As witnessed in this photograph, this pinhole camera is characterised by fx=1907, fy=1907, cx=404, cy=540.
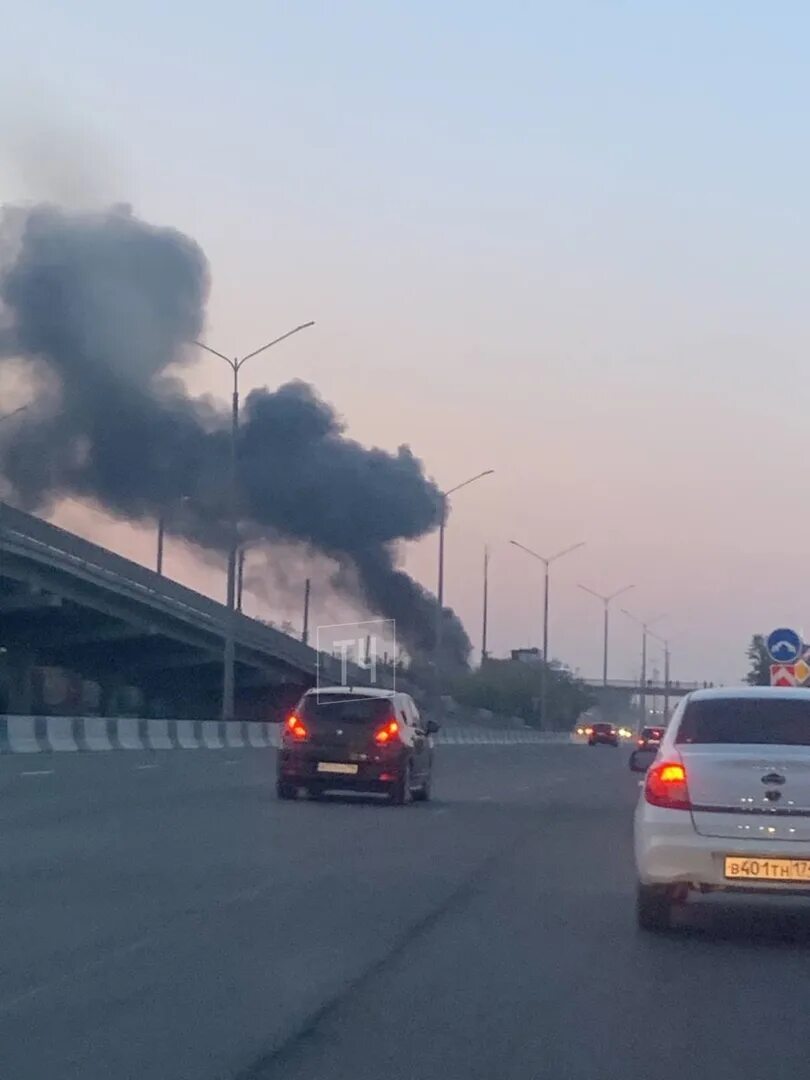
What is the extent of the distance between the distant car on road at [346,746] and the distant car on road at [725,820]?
13408 millimetres

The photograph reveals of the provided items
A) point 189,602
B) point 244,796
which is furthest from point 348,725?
point 189,602

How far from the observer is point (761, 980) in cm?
1023

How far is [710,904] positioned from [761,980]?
382 centimetres

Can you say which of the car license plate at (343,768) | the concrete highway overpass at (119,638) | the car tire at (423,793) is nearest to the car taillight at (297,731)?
the car license plate at (343,768)

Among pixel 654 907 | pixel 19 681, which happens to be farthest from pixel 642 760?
pixel 19 681

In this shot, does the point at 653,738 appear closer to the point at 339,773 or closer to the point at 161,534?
the point at 339,773

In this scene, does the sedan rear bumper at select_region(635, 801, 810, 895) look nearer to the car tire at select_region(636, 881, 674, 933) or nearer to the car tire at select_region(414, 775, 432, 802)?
the car tire at select_region(636, 881, 674, 933)

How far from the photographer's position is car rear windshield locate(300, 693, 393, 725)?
25.2 m

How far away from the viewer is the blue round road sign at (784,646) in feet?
94.6

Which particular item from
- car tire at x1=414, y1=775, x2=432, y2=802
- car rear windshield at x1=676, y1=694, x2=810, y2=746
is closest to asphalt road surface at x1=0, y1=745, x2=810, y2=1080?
car rear windshield at x1=676, y1=694, x2=810, y2=746

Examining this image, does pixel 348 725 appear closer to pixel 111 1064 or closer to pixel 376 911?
pixel 376 911

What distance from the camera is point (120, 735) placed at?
39875 millimetres

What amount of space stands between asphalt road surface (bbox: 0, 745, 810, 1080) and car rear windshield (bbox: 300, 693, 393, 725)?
5112 mm

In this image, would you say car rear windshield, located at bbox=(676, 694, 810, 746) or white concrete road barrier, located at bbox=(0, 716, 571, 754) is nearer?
car rear windshield, located at bbox=(676, 694, 810, 746)
